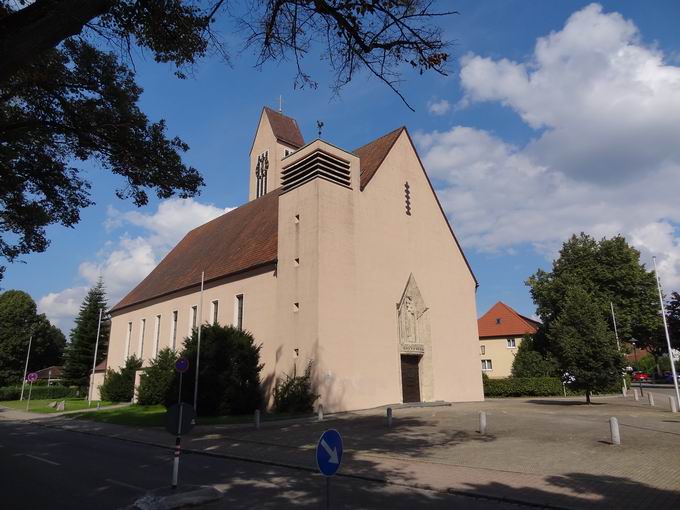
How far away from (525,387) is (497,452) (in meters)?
31.5

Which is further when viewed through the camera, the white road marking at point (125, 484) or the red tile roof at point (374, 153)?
the red tile roof at point (374, 153)

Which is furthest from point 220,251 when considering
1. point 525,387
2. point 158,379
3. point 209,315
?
point 525,387

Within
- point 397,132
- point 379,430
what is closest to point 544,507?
point 379,430

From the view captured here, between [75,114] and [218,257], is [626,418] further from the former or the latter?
→ [218,257]

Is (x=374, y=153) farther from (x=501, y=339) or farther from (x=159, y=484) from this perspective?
(x=501, y=339)

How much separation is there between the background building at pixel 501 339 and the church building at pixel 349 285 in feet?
77.2

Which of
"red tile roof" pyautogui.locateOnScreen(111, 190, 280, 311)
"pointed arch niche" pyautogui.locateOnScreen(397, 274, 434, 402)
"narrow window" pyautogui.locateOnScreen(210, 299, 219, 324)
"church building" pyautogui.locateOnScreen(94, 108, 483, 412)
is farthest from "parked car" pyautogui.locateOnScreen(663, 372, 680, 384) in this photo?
"narrow window" pyautogui.locateOnScreen(210, 299, 219, 324)

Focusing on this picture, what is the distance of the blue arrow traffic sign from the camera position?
20.1 feet

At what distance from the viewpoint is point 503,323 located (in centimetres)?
5716

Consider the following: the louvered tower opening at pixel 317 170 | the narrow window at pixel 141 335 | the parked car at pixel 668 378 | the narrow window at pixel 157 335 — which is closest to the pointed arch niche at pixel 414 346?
the louvered tower opening at pixel 317 170

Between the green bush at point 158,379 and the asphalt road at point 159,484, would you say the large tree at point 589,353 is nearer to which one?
the asphalt road at point 159,484

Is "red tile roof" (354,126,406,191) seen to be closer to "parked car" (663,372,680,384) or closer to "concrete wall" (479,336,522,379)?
"concrete wall" (479,336,522,379)

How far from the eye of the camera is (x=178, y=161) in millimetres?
11797

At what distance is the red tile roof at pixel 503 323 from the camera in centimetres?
5553
